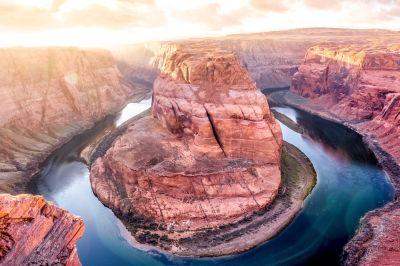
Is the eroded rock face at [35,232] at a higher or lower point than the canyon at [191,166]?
higher

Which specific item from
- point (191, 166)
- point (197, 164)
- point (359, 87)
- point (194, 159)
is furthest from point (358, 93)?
point (191, 166)

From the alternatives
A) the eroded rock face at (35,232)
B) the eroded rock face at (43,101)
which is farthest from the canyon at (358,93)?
the eroded rock face at (35,232)

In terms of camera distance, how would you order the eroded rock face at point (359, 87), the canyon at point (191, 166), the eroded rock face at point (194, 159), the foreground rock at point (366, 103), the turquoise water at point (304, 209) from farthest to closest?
1. the eroded rock face at point (359, 87)
2. the eroded rock face at point (194, 159)
3. the turquoise water at point (304, 209)
4. the foreground rock at point (366, 103)
5. the canyon at point (191, 166)

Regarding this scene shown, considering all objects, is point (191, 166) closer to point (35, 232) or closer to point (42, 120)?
point (35, 232)

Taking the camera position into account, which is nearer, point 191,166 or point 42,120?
point 191,166

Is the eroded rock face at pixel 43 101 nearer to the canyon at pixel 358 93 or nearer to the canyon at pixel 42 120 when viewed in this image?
the canyon at pixel 42 120

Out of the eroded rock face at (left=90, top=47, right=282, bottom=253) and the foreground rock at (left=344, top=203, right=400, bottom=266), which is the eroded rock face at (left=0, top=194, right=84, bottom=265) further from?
the foreground rock at (left=344, top=203, right=400, bottom=266)

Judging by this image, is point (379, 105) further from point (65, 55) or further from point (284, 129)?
point (65, 55)
